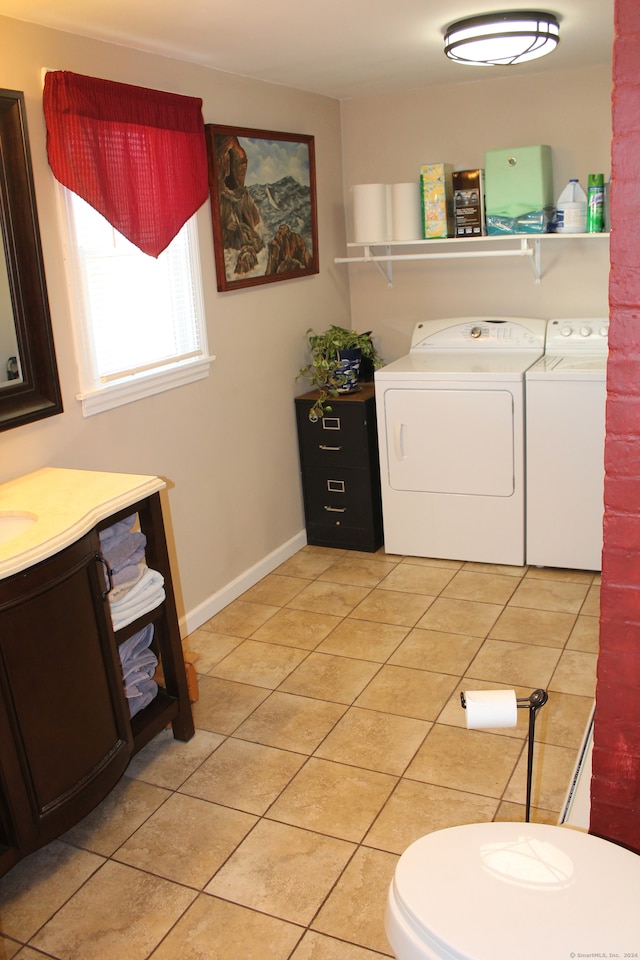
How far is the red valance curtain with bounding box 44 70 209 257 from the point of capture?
262cm

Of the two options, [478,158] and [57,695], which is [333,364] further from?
[57,695]

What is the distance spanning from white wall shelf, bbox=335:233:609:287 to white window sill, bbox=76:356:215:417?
46.7 inches

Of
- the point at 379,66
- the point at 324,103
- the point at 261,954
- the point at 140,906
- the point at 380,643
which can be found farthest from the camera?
the point at 324,103

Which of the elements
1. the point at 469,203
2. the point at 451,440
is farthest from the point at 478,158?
the point at 451,440

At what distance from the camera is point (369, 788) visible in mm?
2471

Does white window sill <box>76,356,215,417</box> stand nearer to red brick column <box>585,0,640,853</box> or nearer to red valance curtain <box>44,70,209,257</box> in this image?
red valance curtain <box>44,70,209,257</box>

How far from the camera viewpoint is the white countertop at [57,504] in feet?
6.57

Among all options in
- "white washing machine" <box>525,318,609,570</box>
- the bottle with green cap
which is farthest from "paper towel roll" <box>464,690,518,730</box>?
the bottle with green cap

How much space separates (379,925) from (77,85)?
8.13ft

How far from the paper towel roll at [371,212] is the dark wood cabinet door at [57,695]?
2436 millimetres

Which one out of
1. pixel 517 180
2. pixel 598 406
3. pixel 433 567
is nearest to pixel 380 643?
pixel 433 567

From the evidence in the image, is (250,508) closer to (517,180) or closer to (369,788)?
(369,788)

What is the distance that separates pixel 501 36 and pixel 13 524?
2.27m

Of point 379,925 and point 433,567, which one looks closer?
point 379,925
